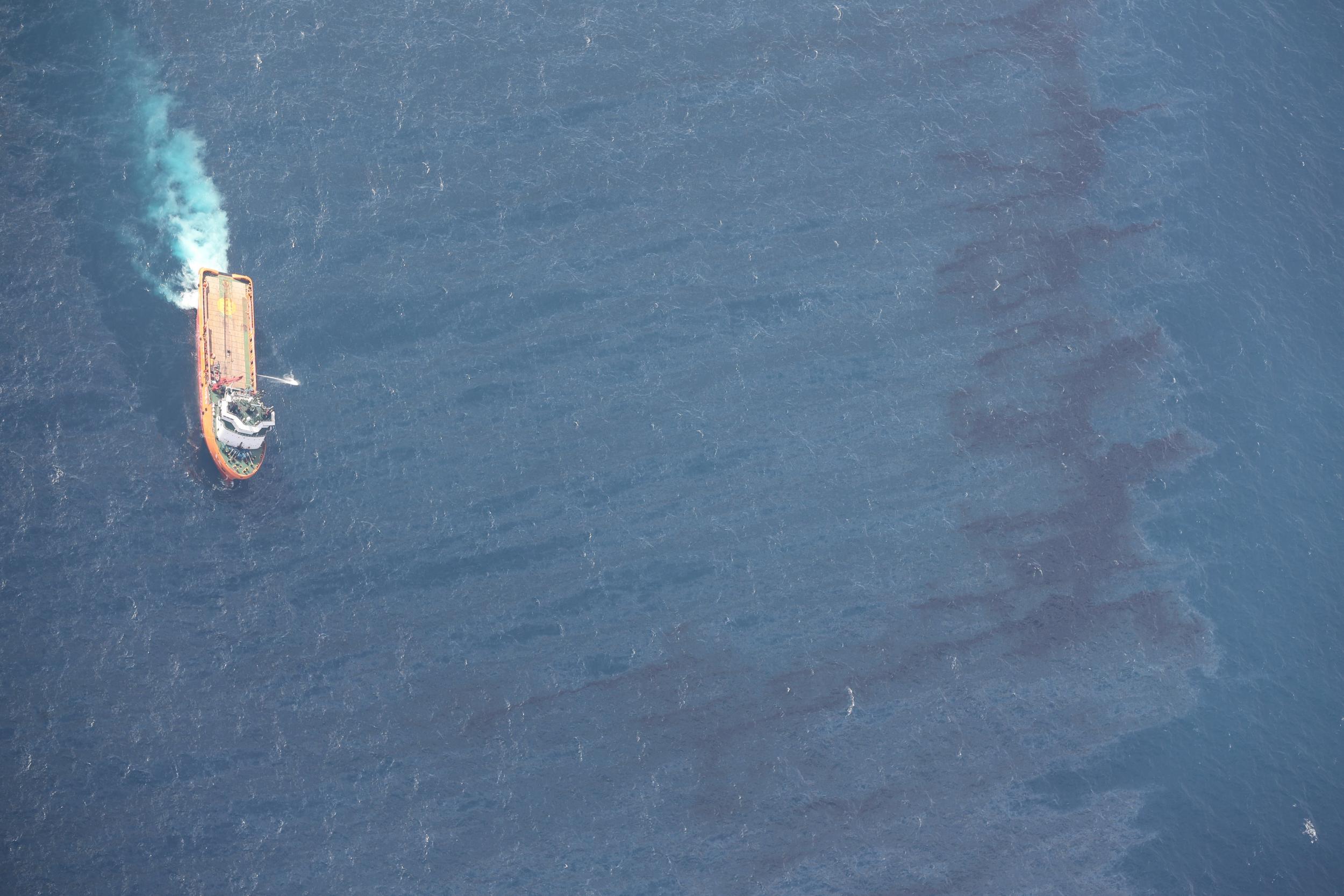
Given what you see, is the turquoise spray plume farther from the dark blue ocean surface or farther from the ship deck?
the ship deck

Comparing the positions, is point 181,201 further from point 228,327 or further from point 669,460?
A: point 669,460

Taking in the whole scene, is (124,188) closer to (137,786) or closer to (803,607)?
→ (137,786)

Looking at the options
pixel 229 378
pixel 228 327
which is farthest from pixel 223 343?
pixel 229 378

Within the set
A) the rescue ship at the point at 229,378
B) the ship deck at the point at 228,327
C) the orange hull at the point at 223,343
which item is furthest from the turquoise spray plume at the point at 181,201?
the ship deck at the point at 228,327

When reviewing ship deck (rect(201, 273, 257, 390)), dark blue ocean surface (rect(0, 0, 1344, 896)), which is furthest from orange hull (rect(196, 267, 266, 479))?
dark blue ocean surface (rect(0, 0, 1344, 896))

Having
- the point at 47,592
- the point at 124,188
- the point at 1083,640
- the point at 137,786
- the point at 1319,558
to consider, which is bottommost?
the point at 137,786

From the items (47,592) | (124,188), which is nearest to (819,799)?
(47,592)

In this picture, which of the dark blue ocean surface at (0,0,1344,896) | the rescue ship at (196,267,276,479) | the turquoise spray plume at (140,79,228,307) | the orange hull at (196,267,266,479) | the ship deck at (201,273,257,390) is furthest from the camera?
the turquoise spray plume at (140,79,228,307)
